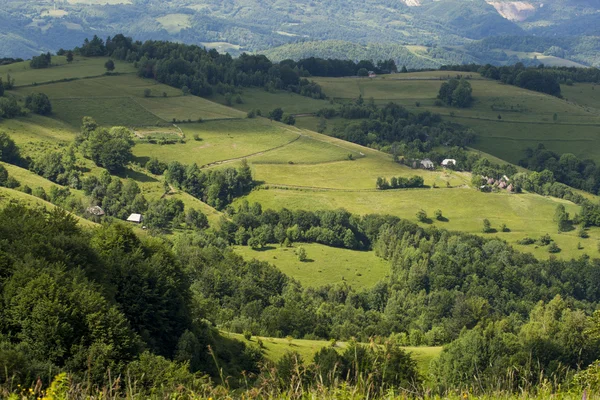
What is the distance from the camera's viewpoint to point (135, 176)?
128m

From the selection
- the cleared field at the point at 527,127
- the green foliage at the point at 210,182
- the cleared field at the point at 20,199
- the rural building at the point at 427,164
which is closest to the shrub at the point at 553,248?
the rural building at the point at 427,164

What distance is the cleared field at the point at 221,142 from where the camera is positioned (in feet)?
453

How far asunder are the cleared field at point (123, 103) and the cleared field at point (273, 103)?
10.3 m

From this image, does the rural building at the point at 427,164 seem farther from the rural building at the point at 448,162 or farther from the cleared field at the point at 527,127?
the cleared field at the point at 527,127

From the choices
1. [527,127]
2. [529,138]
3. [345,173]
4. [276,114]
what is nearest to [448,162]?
[345,173]

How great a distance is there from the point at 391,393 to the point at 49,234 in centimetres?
3222

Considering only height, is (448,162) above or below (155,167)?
above

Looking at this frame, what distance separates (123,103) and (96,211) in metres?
54.8

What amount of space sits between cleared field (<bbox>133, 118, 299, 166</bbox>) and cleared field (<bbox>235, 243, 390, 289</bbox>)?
36.3 m

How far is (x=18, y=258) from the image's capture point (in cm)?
3778

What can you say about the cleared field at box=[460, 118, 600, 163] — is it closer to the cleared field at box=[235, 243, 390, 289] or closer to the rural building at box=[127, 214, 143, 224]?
the cleared field at box=[235, 243, 390, 289]

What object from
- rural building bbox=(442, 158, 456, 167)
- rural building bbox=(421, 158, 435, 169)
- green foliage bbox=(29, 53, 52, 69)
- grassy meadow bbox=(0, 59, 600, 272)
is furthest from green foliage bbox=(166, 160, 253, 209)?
green foliage bbox=(29, 53, 52, 69)

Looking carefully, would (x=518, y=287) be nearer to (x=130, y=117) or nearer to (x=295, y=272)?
(x=295, y=272)

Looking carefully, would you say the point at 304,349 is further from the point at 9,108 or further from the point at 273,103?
the point at 273,103
